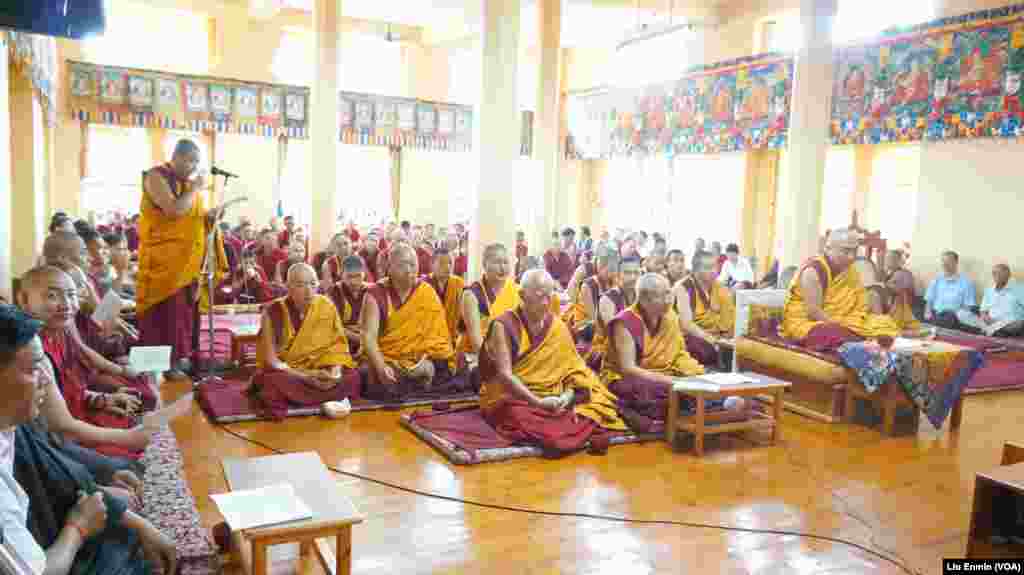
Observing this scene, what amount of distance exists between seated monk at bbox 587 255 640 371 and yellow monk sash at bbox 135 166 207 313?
3488 mm

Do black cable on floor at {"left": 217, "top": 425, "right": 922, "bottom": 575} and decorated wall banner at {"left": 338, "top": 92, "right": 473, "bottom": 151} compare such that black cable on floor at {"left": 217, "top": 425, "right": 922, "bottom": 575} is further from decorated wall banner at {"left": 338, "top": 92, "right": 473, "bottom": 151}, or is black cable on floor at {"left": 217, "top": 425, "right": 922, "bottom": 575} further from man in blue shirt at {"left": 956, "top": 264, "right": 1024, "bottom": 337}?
decorated wall banner at {"left": 338, "top": 92, "right": 473, "bottom": 151}

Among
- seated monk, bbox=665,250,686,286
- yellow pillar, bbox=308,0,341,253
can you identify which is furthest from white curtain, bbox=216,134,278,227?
seated monk, bbox=665,250,686,286

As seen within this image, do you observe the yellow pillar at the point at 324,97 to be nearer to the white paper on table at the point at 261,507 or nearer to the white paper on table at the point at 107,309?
the white paper on table at the point at 107,309

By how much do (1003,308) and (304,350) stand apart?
9.06 m

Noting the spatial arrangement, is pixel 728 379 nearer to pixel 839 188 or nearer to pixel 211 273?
pixel 211 273

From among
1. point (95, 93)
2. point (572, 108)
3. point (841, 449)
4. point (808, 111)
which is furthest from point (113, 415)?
point (572, 108)

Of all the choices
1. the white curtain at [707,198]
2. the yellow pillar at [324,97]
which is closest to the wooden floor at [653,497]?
the yellow pillar at [324,97]

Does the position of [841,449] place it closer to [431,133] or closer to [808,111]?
[808,111]

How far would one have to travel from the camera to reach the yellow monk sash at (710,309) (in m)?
8.21

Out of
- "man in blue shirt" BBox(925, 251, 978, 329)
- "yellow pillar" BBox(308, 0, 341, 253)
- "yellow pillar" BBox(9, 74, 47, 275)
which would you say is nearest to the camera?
"yellow pillar" BBox(9, 74, 47, 275)

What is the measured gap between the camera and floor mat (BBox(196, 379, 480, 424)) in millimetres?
6074

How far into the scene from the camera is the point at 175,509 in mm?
4145

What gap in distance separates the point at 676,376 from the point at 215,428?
3.40m

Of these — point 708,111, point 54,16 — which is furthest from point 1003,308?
point 54,16
